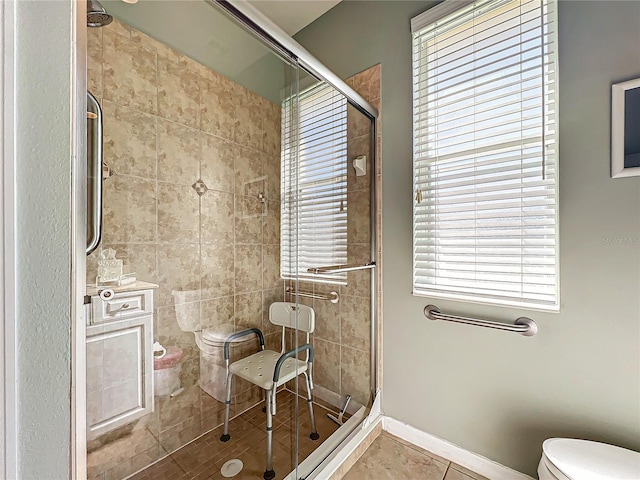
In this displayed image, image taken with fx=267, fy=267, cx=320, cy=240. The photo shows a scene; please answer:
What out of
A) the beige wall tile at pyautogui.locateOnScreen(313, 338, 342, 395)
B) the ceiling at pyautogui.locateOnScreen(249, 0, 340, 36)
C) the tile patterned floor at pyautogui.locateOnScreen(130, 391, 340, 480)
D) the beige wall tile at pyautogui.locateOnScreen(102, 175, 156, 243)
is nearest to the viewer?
the beige wall tile at pyautogui.locateOnScreen(102, 175, 156, 243)

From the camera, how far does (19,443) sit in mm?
376

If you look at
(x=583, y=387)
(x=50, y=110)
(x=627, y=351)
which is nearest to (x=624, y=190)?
(x=627, y=351)

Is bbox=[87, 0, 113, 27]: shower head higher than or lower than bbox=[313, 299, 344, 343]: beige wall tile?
higher

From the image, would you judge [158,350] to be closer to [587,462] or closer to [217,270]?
[217,270]

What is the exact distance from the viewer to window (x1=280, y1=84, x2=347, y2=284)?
5.03ft

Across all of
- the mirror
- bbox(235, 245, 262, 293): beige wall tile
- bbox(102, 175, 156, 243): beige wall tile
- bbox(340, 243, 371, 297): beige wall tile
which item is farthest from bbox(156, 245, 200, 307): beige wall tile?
the mirror

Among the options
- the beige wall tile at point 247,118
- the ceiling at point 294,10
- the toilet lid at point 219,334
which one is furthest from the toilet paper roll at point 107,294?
the ceiling at point 294,10

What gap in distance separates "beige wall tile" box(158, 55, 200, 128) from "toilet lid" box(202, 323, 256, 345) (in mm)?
1065

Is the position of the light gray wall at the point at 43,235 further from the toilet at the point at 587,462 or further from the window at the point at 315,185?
the toilet at the point at 587,462

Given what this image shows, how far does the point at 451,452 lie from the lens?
4.45 feet

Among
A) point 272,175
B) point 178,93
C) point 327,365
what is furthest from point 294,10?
point 327,365

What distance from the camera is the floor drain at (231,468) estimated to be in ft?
4.03

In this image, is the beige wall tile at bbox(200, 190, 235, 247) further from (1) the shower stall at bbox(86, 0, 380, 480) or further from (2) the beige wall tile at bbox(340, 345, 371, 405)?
(2) the beige wall tile at bbox(340, 345, 371, 405)

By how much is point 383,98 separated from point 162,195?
134 centimetres
